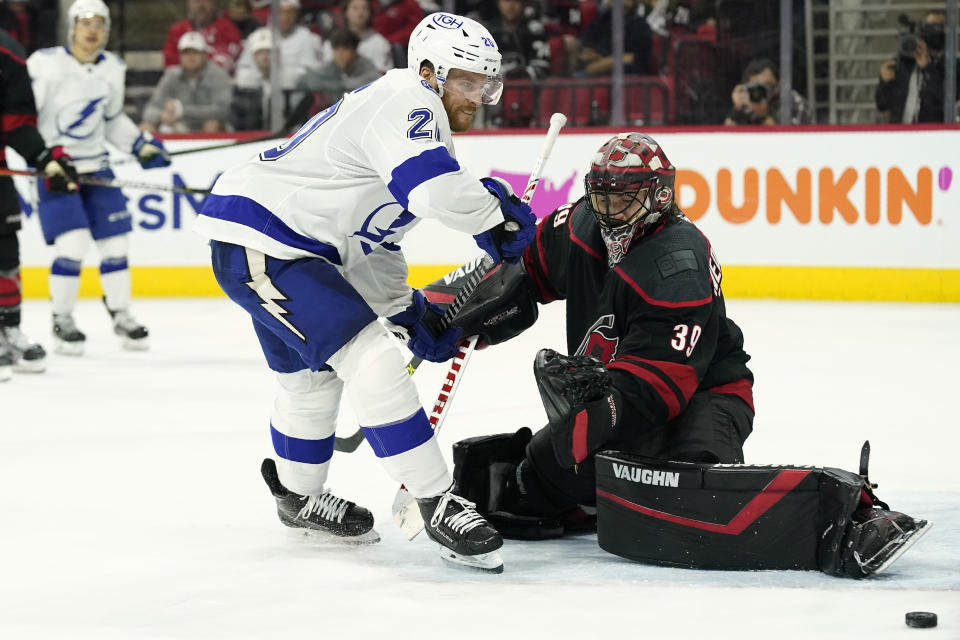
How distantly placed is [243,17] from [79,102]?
2.03 metres

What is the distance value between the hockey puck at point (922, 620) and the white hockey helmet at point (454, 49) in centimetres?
126

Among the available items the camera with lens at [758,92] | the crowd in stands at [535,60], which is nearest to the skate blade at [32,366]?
the crowd in stands at [535,60]

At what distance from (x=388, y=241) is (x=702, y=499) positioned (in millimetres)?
848

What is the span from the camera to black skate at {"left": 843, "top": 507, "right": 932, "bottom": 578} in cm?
269

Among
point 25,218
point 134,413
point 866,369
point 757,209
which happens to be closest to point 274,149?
point 134,413

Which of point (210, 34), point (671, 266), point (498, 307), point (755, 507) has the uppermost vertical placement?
point (210, 34)

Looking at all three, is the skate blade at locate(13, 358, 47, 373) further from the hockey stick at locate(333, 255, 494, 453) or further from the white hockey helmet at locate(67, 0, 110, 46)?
the hockey stick at locate(333, 255, 494, 453)

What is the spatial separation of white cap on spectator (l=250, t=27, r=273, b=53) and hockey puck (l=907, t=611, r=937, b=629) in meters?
6.39

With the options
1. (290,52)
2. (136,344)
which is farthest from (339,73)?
(136,344)

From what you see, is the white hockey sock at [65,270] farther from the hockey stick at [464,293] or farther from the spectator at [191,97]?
the hockey stick at [464,293]

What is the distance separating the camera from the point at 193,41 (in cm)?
837

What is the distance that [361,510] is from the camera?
10.4 ft

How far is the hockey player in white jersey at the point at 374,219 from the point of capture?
2.81 m

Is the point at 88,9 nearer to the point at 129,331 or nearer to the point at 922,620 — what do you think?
the point at 129,331
